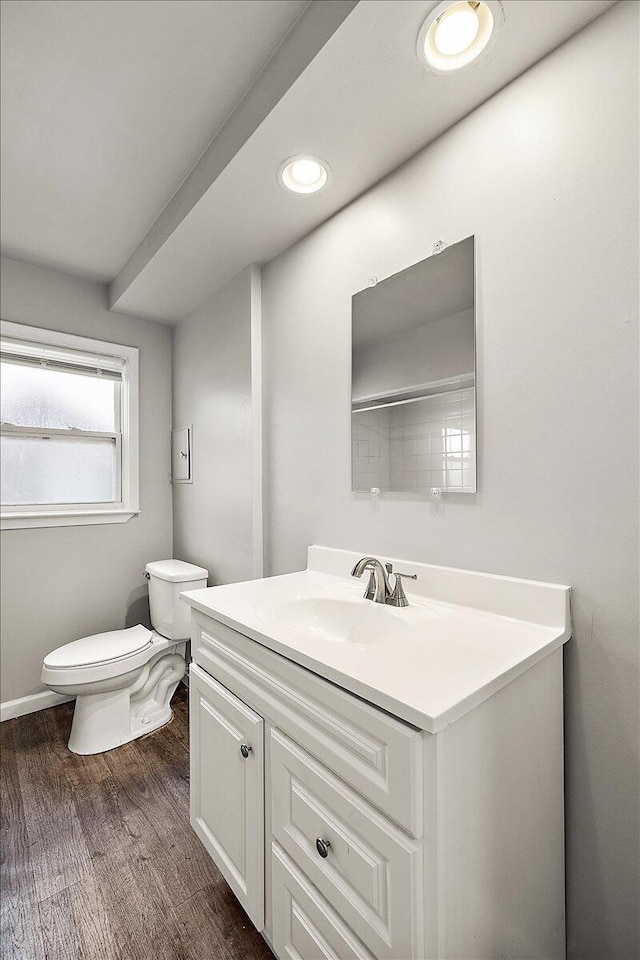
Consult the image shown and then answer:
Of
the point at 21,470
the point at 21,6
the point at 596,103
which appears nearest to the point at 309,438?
the point at 596,103

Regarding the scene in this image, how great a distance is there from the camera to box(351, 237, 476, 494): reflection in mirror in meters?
1.26

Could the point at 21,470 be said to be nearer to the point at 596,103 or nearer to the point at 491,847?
the point at 491,847

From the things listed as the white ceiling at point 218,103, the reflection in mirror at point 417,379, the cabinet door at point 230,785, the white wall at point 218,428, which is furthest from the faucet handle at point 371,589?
the white ceiling at point 218,103

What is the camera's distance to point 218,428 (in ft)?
7.75

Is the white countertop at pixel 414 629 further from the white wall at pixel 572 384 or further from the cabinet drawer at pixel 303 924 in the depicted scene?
the cabinet drawer at pixel 303 924

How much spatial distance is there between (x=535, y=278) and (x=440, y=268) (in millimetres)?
301

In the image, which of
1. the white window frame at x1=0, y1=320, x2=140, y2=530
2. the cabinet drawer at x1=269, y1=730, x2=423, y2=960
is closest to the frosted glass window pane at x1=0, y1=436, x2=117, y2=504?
the white window frame at x1=0, y1=320, x2=140, y2=530

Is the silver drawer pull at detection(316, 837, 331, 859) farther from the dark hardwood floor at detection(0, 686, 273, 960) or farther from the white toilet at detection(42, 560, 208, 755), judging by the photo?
the white toilet at detection(42, 560, 208, 755)

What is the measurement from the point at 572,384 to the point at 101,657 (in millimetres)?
2111

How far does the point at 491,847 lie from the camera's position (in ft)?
2.67

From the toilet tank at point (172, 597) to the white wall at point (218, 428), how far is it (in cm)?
13

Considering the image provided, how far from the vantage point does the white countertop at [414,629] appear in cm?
77

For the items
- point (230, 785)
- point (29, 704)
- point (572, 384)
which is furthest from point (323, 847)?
point (29, 704)

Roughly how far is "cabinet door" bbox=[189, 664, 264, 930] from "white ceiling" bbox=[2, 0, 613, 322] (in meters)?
1.59
